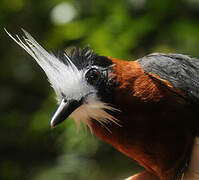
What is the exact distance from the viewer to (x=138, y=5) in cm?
335

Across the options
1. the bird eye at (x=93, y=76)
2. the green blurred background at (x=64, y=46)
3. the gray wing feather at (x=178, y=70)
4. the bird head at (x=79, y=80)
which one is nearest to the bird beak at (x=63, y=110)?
the bird head at (x=79, y=80)

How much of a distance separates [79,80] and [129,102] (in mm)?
286

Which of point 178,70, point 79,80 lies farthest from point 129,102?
point 178,70

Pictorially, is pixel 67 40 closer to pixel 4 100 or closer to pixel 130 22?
pixel 130 22

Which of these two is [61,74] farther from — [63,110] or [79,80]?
[63,110]

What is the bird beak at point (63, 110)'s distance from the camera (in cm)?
179

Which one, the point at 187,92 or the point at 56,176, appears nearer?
the point at 187,92

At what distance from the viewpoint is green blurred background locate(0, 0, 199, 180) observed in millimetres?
3350

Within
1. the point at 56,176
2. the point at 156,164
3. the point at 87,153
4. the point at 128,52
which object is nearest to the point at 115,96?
the point at 156,164

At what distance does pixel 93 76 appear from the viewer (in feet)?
6.34

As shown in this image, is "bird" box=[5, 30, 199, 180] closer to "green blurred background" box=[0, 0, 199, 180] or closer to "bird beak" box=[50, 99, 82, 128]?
"bird beak" box=[50, 99, 82, 128]

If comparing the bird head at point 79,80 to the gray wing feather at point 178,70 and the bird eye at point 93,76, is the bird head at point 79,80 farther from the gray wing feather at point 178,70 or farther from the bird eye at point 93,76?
the gray wing feather at point 178,70

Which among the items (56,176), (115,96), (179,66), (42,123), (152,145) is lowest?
(56,176)

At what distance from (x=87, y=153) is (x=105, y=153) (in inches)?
7.6
